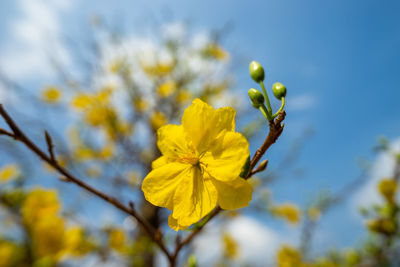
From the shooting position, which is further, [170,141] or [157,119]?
[157,119]

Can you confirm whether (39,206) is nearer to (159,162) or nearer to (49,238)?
(49,238)

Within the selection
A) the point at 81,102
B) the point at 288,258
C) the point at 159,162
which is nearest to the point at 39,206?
the point at 159,162

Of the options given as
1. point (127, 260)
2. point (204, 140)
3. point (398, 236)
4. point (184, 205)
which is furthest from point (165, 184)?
point (127, 260)

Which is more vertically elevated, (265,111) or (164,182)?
(265,111)

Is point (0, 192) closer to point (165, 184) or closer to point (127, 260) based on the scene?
point (165, 184)

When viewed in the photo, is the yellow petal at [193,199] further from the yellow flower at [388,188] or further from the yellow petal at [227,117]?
the yellow flower at [388,188]

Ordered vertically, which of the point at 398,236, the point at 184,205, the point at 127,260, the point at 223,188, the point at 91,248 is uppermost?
the point at 223,188

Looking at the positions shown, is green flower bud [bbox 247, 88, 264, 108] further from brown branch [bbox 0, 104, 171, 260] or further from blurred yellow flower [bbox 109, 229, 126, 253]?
blurred yellow flower [bbox 109, 229, 126, 253]
